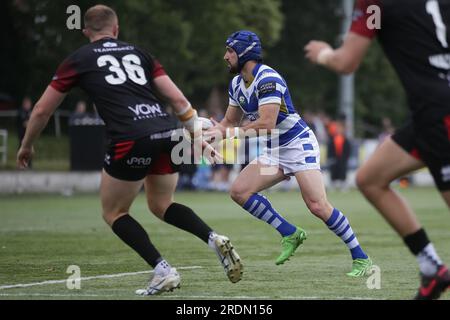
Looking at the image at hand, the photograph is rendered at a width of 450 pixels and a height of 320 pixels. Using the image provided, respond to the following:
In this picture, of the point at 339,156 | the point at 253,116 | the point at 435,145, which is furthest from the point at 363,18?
the point at 339,156

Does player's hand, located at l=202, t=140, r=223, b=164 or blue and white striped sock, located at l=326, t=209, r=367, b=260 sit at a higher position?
player's hand, located at l=202, t=140, r=223, b=164

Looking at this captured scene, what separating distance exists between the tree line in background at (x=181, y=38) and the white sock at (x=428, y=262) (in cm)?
2138

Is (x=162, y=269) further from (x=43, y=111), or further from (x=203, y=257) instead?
(x=203, y=257)

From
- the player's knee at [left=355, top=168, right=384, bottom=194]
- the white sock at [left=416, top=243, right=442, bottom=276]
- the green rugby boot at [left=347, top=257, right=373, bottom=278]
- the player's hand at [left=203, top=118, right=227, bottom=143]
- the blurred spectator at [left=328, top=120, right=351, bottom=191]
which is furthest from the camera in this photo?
the blurred spectator at [left=328, top=120, right=351, bottom=191]

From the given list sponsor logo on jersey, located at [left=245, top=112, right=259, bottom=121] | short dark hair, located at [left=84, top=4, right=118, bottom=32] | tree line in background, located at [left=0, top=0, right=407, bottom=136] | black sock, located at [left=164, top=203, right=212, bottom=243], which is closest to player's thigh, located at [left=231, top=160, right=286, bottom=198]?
sponsor logo on jersey, located at [left=245, top=112, right=259, bottom=121]

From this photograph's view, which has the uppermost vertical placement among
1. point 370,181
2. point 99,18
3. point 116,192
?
point 99,18

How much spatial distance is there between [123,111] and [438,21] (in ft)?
8.71

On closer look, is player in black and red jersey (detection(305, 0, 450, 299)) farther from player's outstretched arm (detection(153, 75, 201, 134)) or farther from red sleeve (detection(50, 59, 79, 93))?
red sleeve (detection(50, 59, 79, 93))

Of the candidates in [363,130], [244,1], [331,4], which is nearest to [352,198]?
[244,1]

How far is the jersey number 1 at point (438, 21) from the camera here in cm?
696

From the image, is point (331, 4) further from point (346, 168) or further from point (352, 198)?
point (352, 198)

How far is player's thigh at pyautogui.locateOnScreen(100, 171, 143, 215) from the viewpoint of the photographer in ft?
27.1

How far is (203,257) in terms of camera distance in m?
11.6

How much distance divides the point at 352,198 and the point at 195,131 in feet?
61.3
